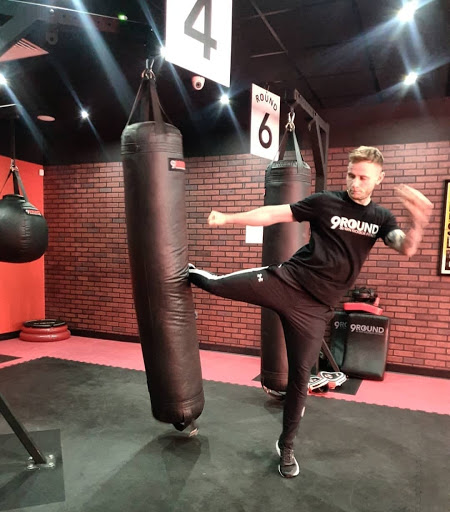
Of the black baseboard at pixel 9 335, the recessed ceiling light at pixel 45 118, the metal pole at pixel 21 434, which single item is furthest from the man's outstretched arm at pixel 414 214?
the black baseboard at pixel 9 335

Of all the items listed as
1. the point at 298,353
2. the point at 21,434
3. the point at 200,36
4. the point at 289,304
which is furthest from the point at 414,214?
the point at 21,434

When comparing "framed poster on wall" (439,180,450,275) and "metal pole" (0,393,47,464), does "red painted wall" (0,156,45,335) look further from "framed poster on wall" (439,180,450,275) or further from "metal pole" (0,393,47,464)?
"framed poster on wall" (439,180,450,275)

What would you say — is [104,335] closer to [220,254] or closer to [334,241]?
[220,254]

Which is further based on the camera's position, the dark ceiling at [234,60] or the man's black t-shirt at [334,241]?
the dark ceiling at [234,60]

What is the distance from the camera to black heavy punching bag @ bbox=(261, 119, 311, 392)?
3240 mm

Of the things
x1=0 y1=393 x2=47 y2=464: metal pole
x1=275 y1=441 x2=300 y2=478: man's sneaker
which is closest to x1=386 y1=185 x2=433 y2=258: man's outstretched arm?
x1=275 y1=441 x2=300 y2=478: man's sneaker

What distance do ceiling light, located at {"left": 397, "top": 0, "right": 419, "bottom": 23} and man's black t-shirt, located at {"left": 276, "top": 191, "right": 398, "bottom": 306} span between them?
6.63 ft

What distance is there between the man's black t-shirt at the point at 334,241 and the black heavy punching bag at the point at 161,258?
0.65 meters

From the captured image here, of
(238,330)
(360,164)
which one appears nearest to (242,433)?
(360,164)

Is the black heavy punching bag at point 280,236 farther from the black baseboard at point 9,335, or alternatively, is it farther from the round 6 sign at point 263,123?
the black baseboard at point 9,335

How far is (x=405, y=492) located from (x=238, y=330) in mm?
3321

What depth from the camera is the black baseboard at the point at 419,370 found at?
4.66 metres

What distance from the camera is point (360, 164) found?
2324mm

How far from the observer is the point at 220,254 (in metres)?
5.64
